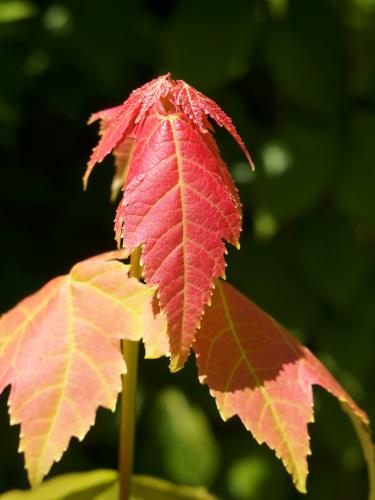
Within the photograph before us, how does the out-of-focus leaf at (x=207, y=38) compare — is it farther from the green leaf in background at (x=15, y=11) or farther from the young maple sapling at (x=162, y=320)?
the young maple sapling at (x=162, y=320)

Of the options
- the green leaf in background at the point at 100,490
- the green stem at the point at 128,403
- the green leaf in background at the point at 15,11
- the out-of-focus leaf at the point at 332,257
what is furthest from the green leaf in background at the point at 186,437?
the green stem at the point at 128,403

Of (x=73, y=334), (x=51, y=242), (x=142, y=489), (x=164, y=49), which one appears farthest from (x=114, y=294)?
(x=51, y=242)

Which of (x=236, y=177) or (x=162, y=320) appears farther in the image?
(x=236, y=177)

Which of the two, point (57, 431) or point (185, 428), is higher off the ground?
point (57, 431)

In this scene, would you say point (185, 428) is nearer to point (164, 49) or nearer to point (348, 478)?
point (348, 478)

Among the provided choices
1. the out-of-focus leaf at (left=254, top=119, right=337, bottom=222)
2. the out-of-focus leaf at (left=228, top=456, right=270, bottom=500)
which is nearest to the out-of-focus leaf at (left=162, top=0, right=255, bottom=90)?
the out-of-focus leaf at (left=254, top=119, right=337, bottom=222)

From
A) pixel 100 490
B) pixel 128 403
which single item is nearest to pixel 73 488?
pixel 100 490

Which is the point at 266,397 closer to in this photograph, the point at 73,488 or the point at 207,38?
the point at 73,488
